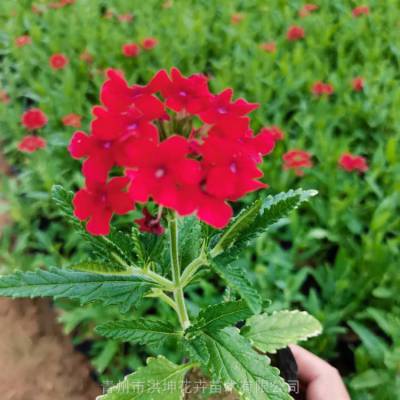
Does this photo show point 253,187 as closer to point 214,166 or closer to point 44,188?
point 214,166

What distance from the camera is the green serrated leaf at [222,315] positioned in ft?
2.75

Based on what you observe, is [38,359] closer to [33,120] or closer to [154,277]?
[33,120]

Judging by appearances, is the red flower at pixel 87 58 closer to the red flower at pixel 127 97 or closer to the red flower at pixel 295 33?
the red flower at pixel 295 33

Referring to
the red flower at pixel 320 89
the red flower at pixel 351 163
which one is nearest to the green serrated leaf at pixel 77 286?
the red flower at pixel 351 163

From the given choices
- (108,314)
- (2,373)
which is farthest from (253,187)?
(2,373)

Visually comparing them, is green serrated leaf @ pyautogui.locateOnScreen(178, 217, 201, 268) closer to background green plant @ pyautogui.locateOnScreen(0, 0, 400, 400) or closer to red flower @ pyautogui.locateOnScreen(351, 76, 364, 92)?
background green plant @ pyautogui.locateOnScreen(0, 0, 400, 400)

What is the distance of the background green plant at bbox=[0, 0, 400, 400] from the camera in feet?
5.32

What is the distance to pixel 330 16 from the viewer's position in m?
3.02

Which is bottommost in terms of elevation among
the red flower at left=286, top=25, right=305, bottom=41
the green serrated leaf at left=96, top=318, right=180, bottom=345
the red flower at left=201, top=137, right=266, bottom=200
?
the green serrated leaf at left=96, top=318, right=180, bottom=345

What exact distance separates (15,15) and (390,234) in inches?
112

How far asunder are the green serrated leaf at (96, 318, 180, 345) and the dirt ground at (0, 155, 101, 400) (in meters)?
1.03

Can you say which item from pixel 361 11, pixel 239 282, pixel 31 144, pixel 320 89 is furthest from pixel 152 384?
pixel 361 11

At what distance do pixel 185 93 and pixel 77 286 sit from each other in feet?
1.17

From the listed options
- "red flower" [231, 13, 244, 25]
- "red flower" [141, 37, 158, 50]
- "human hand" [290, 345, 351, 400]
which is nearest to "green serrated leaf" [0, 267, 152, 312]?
"human hand" [290, 345, 351, 400]
